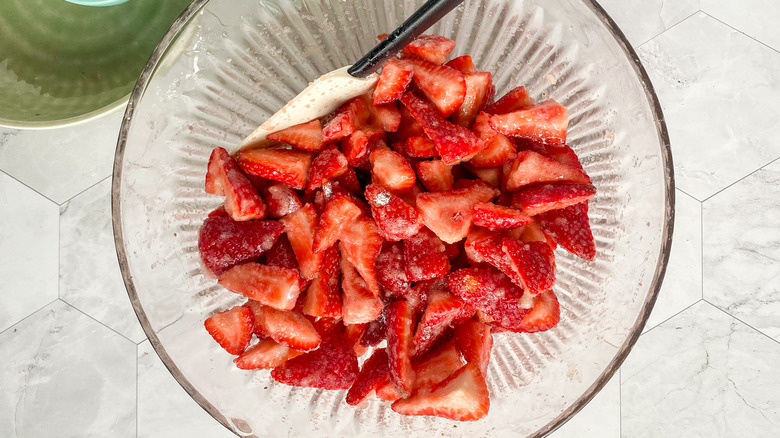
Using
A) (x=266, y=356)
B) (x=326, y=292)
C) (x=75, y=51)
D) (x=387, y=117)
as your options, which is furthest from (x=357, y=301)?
(x=75, y=51)

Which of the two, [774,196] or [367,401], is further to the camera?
[774,196]

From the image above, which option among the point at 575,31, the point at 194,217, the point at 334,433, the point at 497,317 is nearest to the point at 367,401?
the point at 334,433

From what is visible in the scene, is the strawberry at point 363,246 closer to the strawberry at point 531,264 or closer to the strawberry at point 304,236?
the strawberry at point 304,236

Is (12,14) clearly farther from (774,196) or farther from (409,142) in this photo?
(774,196)

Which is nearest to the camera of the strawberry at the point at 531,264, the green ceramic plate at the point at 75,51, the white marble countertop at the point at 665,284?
the strawberry at the point at 531,264

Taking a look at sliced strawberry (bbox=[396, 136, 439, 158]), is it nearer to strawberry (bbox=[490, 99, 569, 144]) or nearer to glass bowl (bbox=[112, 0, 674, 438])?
strawberry (bbox=[490, 99, 569, 144])

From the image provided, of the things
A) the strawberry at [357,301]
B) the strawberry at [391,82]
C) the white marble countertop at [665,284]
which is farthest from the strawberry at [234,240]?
the white marble countertop at [665,284]
